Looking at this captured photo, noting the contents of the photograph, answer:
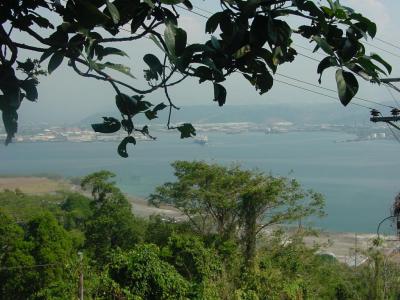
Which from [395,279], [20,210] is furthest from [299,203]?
[20,210]

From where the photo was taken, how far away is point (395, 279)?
38.7 ft

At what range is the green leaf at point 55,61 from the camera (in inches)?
25.9

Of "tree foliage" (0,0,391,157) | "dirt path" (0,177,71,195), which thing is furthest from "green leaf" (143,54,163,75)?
"dirt path" (0,177,71,195)

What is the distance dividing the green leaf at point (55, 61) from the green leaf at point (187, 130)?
0.76ft

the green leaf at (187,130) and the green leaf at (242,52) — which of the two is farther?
→ the green leaf at (187,130)

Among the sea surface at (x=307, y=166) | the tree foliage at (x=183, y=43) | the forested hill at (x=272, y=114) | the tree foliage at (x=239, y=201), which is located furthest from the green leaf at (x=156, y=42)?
the forested hill at (x=272, y=114)

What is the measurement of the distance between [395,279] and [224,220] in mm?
4053

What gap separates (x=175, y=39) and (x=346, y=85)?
0.72ft

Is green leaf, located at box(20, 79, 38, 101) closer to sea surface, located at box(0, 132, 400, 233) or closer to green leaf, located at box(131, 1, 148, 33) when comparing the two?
green leaf, located at box(131, 1, 148, 33)

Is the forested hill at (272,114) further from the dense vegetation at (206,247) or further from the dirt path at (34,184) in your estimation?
the dense vegetation at (206,247)

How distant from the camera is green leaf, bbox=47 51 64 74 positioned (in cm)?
66

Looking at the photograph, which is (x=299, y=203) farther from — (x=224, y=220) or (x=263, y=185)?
(x=224, y=220)

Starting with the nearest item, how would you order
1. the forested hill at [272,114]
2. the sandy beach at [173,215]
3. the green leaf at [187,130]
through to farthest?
the green leaf at [187,130] < the sandy beach at [173,215] < the forested hill at [272,114]

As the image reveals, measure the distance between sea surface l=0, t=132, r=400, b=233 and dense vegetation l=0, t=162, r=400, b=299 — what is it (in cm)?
123
